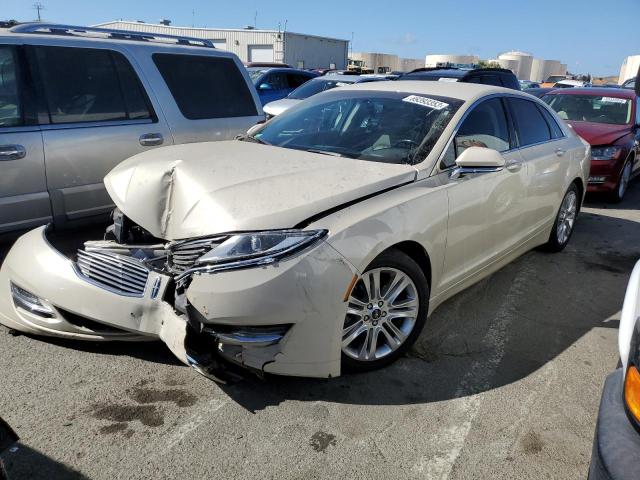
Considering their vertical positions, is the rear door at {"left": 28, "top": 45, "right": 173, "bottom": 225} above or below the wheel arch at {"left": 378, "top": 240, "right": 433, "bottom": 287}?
above

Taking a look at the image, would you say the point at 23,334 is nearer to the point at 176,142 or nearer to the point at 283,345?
the point at 283,345

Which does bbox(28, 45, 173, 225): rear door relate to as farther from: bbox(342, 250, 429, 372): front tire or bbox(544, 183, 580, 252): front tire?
bbox(544, 183, 580, 252): front tire

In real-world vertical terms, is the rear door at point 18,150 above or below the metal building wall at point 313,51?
below

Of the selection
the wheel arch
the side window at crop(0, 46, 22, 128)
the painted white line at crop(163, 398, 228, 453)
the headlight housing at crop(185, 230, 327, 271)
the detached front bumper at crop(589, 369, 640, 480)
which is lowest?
the painted white line at crop(163, 398, 228, 453)

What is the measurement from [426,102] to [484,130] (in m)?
0.51

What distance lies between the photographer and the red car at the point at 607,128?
7.77 meters

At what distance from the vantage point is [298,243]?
2.49 meters

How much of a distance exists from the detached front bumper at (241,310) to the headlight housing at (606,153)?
6669 millimetres

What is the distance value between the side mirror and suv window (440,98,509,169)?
0.32 ft

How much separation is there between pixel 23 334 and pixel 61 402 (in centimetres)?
76

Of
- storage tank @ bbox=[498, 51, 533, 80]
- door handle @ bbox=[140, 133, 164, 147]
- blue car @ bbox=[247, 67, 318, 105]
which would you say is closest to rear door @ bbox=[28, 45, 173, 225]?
door handle @ bbox=[140, 133, 164, 147]

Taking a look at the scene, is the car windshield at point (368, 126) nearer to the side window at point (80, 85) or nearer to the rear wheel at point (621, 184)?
the side window at point (80, 85)

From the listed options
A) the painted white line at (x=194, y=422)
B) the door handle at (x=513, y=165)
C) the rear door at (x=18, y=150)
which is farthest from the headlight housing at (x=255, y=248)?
the rear door at (x=18, y=150)

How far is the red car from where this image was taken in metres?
7.77
